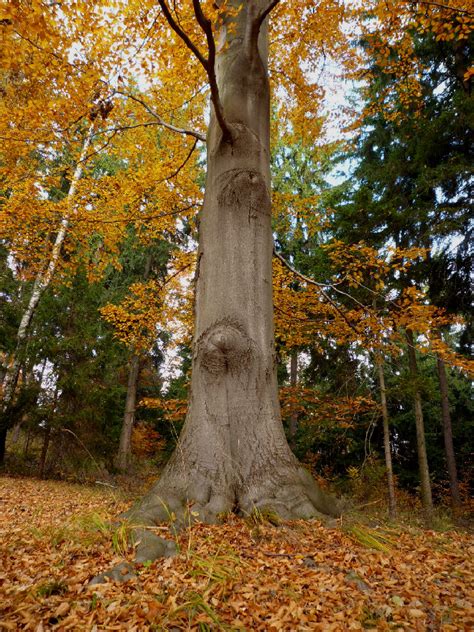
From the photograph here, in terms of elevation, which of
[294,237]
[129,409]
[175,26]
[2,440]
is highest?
[294,237]

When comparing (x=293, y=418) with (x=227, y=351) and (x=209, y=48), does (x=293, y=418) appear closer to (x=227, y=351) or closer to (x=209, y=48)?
(x=227, y=351)

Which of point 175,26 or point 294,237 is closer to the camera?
point 175,26

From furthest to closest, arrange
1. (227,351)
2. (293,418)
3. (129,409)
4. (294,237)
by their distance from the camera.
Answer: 1. (129,409)
2. (294,237)
3. (293,418)
4. (227,351)

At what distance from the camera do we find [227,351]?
3.10 metres

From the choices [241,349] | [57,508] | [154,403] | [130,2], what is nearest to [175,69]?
[130,2]

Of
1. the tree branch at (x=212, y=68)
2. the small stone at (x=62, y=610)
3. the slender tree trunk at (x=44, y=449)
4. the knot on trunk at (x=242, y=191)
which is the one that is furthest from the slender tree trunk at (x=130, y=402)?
the small stone at (x=62, y=610)

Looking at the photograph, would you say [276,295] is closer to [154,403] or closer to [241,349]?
[154,403]

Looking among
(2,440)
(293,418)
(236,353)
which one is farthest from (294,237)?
(2,440)

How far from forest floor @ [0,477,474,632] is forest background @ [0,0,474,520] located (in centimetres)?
330

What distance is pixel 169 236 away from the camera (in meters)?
13.3

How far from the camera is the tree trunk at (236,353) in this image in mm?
2846

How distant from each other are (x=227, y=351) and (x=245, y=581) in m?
1.67

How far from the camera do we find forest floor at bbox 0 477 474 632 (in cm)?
152

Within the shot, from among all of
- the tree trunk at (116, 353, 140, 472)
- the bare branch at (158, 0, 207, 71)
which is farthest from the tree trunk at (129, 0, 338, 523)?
the tree trunk at (116, 353, 140, 472)
